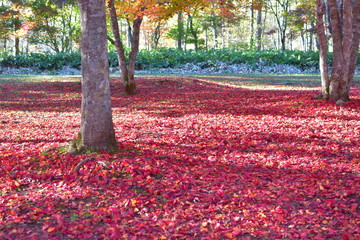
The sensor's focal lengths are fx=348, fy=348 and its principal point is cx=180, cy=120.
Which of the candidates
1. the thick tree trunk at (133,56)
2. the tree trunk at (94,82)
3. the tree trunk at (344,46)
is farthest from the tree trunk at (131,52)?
the tree trunk at (94,82)

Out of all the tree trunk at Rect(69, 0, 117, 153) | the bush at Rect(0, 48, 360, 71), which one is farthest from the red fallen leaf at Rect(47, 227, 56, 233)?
the bush at Rect(0, 48, 360, 71)

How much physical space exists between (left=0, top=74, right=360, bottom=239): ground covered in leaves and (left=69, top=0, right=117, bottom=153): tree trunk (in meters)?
0.25

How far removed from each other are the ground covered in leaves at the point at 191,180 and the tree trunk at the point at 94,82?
25 centimetres

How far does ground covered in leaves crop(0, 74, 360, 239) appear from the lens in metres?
3.46

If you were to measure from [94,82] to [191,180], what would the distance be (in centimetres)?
194

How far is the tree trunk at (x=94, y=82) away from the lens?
483 cm

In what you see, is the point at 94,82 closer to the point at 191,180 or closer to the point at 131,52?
the point at 191,180

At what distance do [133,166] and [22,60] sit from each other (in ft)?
74.7

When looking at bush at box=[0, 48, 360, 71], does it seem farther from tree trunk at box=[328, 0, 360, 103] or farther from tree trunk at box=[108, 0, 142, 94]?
tree trunk at box=[328, 0, 360, 103]

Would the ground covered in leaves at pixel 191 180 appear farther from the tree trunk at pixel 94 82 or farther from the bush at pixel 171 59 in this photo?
the bush at pixel 171 59

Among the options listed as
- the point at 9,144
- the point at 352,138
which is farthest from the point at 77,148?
the point at 352,138

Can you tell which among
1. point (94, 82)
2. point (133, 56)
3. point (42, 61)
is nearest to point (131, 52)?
point (133, 56)

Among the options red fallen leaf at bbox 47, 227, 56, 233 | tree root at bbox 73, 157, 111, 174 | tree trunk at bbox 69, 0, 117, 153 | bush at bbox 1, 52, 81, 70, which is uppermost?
bush at bbox 1, 52, 81, 70

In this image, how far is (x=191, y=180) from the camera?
15.3ft
